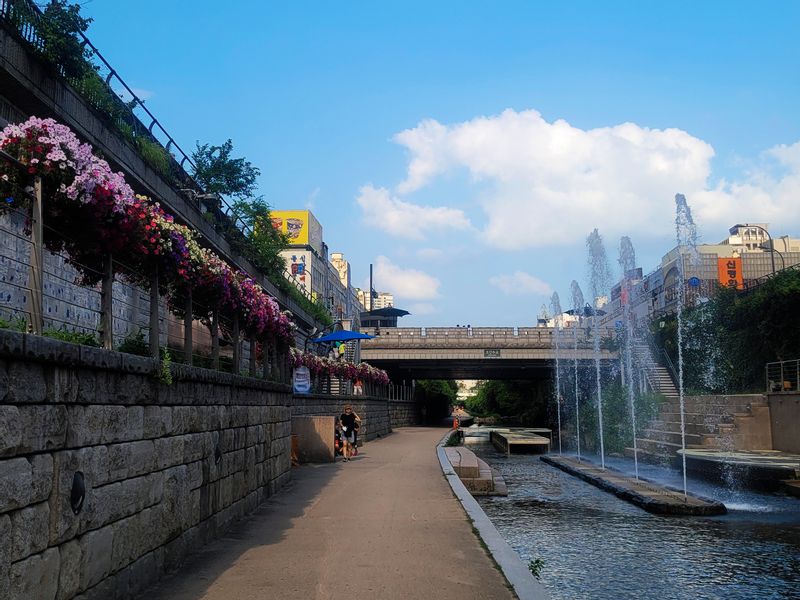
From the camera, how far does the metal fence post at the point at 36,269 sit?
17.1 feet

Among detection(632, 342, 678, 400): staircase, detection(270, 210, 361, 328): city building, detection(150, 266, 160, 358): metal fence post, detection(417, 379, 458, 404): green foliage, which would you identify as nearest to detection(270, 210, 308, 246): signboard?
detection(270, 210, 361, 328): city building

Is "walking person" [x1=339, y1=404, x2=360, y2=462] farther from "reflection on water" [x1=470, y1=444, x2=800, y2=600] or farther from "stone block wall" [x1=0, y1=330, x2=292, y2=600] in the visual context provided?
"stone block wall" [x1=0, y1=330, x2=292, y2=600]

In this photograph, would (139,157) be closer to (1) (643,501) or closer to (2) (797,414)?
(1) (643,501)

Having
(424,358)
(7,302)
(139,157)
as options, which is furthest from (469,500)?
(424,358)

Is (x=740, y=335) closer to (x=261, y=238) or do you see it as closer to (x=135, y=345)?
(x=261, y=238)

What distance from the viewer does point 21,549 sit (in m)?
4.38

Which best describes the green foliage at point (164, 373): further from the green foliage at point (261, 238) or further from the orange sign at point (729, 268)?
the orange sign at point (729, 268)

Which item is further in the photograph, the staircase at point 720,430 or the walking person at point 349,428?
the staircase at point 720,430

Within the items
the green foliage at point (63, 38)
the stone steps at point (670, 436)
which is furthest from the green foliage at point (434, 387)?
the green foliage at point (63, 38)

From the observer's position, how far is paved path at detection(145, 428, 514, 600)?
6660 mm

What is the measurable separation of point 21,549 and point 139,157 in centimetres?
1462

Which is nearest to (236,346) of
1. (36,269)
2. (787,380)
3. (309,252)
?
(36,269)

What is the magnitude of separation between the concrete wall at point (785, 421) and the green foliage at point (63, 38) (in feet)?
78.3

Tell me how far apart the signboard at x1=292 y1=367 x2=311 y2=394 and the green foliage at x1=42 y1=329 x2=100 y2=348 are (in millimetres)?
15501
